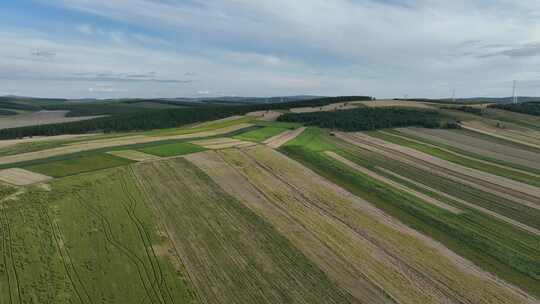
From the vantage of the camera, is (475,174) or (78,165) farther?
(475,174)

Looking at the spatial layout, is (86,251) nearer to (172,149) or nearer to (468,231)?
(468,231)

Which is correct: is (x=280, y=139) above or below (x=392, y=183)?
above

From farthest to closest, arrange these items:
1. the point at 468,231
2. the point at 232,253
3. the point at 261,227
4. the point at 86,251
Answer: the point at 468,231 < the point at 261,227 < the point at 232,253 < the point at 86,251

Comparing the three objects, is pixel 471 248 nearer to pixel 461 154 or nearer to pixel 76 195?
pixel 76 195

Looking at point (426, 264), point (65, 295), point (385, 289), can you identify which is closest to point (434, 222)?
point (426, 264)

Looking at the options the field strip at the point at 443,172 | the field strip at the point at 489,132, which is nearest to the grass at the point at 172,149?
the field strip at the point at 443,172

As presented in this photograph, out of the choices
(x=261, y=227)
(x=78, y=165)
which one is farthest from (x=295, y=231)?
(x=78, y=165)

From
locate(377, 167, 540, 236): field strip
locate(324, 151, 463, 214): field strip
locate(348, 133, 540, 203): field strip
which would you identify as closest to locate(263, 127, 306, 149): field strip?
locate(324, 151, 463, 214): field strip
